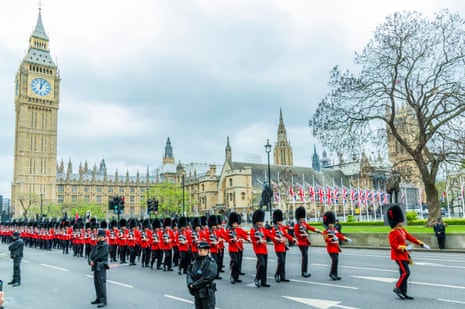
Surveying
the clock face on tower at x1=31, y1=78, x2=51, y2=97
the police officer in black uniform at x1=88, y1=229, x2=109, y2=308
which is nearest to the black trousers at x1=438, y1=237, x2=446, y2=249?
the police officer in black uniform at x1=88, y1=229, x2=109, y2=308

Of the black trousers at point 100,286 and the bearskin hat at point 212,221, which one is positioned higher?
the bearskin hat at point 212,221

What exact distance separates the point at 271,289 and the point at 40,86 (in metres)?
117

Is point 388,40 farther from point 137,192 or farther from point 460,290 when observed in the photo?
point 137,192

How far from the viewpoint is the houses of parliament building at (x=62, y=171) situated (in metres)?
88.5

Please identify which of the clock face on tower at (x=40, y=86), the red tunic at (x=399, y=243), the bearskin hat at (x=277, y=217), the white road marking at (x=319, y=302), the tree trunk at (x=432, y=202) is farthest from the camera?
the clock face on tower at (x=40, y=86)

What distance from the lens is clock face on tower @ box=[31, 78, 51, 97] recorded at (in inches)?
4350

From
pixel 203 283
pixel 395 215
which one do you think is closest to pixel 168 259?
pixel 395 215

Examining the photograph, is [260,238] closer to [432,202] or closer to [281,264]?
[281,264]

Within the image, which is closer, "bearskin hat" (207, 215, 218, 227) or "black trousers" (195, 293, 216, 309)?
"black trousers" (195, 293, 216, 309)

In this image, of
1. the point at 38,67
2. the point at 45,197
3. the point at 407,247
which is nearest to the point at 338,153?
the point at 407,247

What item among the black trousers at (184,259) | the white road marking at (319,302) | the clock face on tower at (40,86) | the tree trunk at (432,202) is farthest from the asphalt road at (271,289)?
the clock face on tower at (40,86)

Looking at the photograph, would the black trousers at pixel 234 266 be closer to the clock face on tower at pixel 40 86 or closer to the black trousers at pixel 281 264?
the black trousers at pixel 281 264

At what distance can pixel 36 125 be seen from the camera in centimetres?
11144

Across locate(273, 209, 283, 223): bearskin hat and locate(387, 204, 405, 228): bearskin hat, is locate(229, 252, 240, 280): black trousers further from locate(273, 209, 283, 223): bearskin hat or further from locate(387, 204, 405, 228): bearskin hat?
locate(387, 204, 405, 228): bearskin hat
